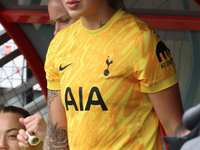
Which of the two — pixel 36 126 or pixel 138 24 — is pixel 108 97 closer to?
pixel 138 24

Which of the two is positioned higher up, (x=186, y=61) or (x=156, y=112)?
(x=156, y=112)

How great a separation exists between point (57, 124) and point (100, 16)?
16.9 inches

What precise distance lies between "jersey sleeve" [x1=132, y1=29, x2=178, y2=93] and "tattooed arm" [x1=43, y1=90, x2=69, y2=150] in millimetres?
363

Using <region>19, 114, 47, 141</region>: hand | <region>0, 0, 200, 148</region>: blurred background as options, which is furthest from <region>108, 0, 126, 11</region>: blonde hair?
<region>0, 0, 200, 148</region>: blurred background

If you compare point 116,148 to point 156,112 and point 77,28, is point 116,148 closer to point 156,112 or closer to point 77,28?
point 156,112

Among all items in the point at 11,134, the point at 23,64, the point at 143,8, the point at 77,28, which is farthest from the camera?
A: the point at 23,64

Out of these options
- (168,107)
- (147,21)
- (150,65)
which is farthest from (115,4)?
(147,21)

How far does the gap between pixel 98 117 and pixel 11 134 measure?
0.85m

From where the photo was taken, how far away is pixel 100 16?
93cm

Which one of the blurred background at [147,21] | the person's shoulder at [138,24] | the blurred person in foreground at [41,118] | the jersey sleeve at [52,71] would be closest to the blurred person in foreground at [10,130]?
the blurred person in foreground at [41,118]

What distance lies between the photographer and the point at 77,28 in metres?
1.03

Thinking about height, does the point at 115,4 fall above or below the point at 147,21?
above

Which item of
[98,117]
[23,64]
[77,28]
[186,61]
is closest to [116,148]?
[98,117]

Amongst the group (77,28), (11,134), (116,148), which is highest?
(77,28)
